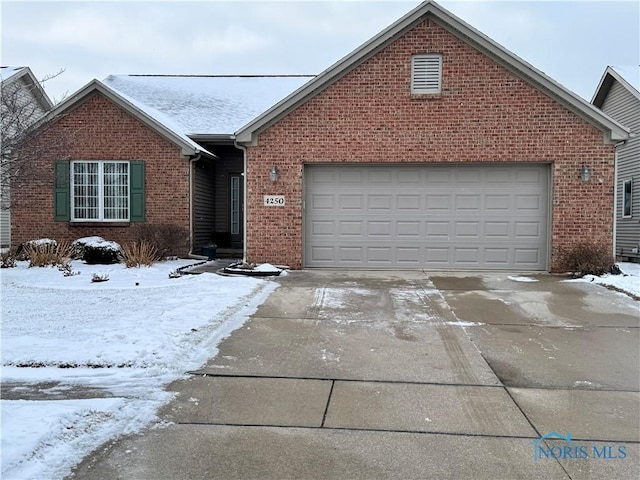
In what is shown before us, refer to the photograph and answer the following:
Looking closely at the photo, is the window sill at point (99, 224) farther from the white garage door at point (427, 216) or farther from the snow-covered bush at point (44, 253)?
the white garage door at point (427, 216)

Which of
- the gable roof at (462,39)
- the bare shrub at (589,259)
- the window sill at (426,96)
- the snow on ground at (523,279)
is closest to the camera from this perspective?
the snow on ground at (523,279)

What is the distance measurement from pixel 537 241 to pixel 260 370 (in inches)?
371

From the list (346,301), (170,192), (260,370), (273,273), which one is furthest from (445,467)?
(170,192)

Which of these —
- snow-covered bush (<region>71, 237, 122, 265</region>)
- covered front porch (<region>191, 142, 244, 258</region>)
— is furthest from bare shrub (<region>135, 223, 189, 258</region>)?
covered front porch (<region>191, 142, 244, 258</region>)

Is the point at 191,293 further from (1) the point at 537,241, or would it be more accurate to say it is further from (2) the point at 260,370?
(1) the point at 537,241

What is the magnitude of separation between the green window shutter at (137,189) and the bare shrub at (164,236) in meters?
0.50

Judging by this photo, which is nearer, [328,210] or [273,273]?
[273,273]

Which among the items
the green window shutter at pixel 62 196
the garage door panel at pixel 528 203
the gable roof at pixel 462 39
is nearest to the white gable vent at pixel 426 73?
the gable roof at pixel 462 39

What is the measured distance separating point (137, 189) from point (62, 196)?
7.13ft

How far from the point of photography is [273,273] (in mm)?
11898

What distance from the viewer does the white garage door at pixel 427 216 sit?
41.7ft

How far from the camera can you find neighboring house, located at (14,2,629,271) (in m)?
12.3

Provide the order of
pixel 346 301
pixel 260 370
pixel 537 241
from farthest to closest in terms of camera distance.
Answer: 1. pixel 537 241
2. pixel 346 301
3. pixel 260 370

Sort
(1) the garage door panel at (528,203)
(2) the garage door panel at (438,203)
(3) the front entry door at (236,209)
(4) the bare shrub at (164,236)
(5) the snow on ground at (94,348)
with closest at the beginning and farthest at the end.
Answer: (5) the snow on ground at (94,348) → (1) the garage door panel at (528,203) → (2) the garage door panel at (438,203) → (4) the bare shrub at (164,236) → (3) the front entry door at (236,209)
